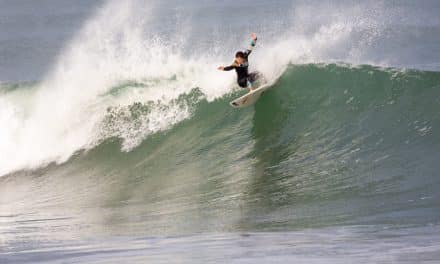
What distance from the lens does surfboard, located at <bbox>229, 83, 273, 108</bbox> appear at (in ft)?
48.2

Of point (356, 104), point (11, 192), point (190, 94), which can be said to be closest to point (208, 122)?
point (190, 94)

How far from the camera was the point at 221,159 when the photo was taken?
46.2 feet

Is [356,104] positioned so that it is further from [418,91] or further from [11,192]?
[11,192]

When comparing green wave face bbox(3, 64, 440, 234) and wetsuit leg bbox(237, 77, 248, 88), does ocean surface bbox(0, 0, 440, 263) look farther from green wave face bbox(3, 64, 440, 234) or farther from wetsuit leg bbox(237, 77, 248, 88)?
wetsuit leg bbox(237, 77, 248, 88)

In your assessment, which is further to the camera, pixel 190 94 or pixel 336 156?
pixel 190 94

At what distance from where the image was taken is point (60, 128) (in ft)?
57.5

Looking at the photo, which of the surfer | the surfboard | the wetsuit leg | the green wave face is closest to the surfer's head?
the surfer

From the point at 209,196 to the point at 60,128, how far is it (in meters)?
6.40

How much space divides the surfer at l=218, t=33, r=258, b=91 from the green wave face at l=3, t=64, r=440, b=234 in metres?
0.58

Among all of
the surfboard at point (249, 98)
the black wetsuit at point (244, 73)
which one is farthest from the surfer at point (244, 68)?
A: the surfboard at point (249, 98)

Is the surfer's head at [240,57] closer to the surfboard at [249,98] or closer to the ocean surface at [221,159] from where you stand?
the surfboard at [249,98]

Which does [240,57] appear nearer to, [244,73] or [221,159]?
[244,73]

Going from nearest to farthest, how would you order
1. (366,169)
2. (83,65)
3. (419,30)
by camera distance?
(366,169) < (83,65) < (419,30)

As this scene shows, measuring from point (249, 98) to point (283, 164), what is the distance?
7.21 ft
